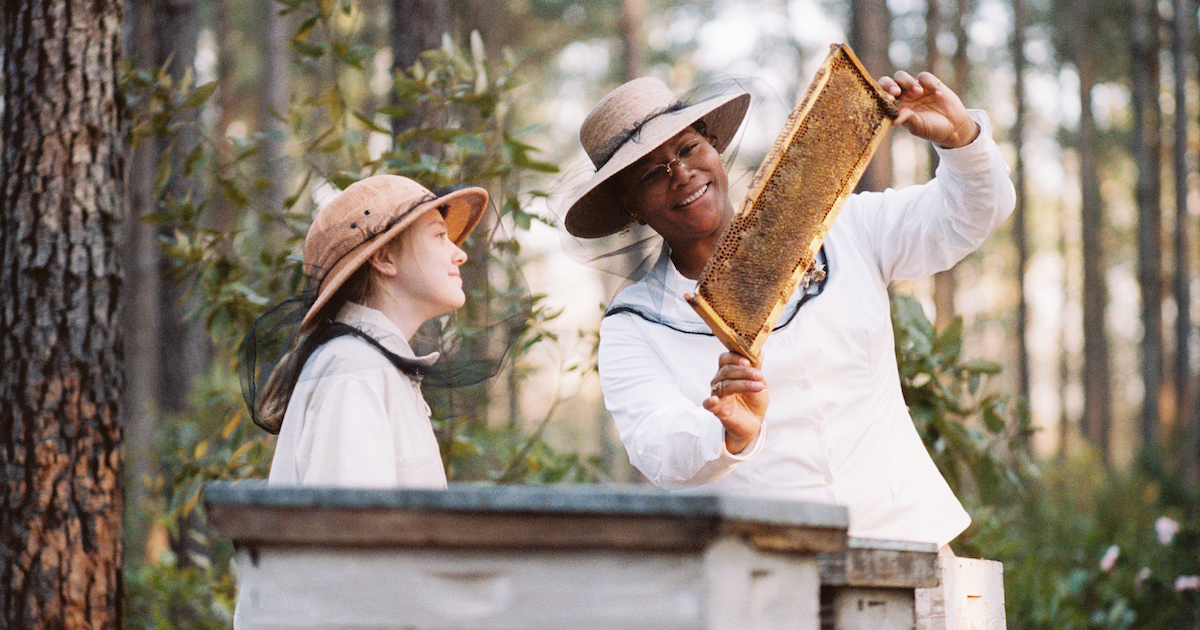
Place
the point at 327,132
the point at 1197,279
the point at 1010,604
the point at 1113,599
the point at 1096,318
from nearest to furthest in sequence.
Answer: the point at 327,132
the point at 1010,604
the point at 1113,599
the point at 1096,318
the point at 1197,279

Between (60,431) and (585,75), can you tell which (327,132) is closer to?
(60,431)

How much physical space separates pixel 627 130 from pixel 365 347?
100 cm

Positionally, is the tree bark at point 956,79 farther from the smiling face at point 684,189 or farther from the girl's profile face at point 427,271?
the girl's profile face at point 427,271

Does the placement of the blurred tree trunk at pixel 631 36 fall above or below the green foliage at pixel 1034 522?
above

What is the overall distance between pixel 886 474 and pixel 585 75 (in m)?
22.9

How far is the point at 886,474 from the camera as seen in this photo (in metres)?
2.47

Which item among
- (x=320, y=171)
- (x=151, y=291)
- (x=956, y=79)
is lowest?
(x=320, y=171)

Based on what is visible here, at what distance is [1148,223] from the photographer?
13.7 m

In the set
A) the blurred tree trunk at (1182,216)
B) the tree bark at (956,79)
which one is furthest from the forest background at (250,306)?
the tree bark at (956,79)

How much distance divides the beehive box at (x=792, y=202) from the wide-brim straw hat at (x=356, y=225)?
0.78 metres

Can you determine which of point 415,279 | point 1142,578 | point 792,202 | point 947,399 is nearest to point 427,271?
point 415,279

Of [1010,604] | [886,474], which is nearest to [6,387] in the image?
[886,474]

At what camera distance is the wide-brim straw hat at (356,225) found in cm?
240

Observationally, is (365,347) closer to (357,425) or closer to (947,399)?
(357,425)
